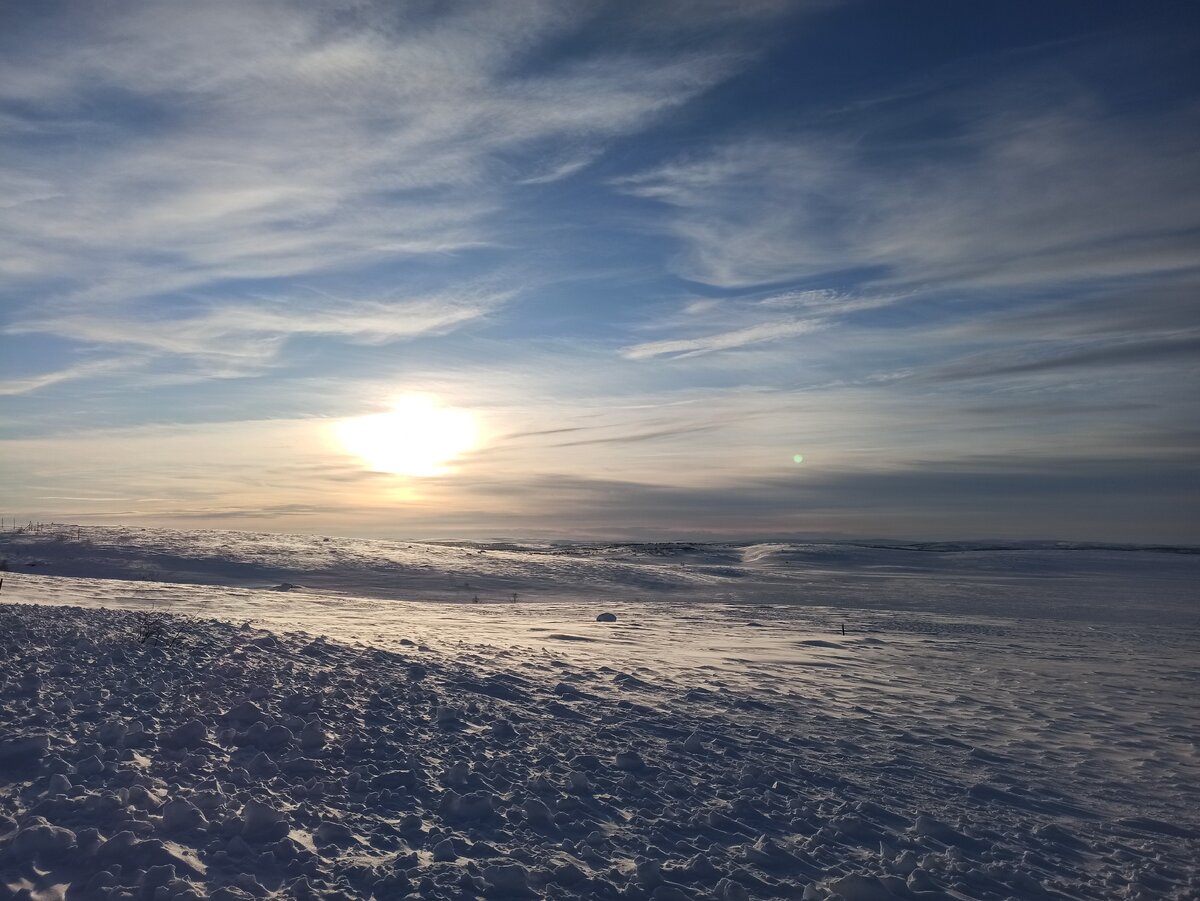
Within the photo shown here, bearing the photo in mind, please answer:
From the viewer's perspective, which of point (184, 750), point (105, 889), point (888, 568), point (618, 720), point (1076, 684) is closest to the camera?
point (105, 889)

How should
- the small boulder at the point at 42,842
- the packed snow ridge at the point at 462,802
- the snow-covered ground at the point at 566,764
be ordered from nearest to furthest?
the small boulder at the point at 42,842, the packed snow ridge at the point at 462,802, the snow-covered ground at the point at 566,764

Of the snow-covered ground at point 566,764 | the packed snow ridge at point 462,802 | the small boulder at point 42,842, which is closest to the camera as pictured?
the small boulder at point 42,842

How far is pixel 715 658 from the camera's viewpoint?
48.6 ft

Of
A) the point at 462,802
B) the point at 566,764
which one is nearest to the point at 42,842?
the point at 462,802

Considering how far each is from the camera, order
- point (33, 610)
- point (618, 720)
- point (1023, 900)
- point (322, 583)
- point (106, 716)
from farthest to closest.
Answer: point (322, 583) → point (33, 610) → point (618, 720) → point (106, 716) → point (1023, 900)

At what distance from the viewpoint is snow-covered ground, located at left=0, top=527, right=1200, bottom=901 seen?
630 cm

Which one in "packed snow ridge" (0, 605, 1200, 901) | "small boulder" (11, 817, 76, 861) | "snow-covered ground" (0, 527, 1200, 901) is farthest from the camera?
"snow-covered ground" (0, 527, 1200, 901)

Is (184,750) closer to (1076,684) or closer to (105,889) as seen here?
(105,889)

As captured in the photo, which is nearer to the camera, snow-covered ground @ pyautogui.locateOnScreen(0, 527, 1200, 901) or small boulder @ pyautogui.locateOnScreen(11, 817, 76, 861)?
Answer: small boulder @ pyautogui.locateOnScreen(11, 817, 76, 861)

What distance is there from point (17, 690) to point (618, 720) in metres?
6.67

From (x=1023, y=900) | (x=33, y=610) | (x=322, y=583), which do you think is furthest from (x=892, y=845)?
(x=322, y=583)

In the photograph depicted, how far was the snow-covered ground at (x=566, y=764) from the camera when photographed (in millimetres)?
6305

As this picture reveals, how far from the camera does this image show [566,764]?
27.5ft

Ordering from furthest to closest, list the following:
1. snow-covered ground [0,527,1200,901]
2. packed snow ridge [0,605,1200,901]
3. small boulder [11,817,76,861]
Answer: snow-covered ground [0,527,1200,901]
packed snow ridge [0,605,1200,901]
small boulder [11,817,76,861]
